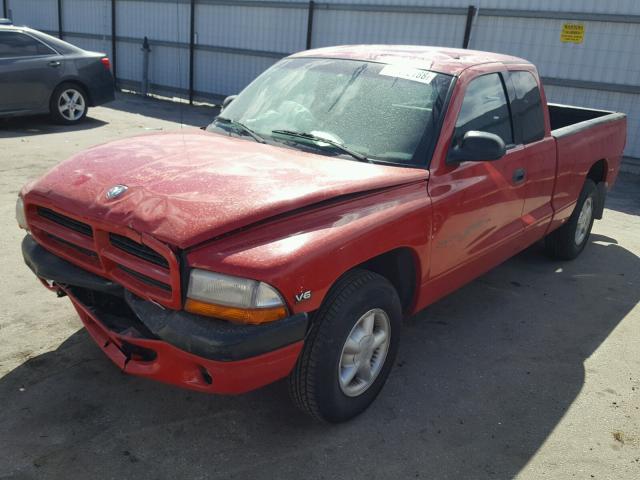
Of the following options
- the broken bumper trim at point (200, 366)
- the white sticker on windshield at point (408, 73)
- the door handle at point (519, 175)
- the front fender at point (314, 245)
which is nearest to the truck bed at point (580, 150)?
the door handle at point (519, 175)

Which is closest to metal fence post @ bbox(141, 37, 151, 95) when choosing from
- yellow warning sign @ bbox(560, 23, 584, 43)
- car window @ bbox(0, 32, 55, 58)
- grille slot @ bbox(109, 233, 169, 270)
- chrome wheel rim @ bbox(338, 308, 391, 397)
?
car window @ bbox(0, 32, 55, 58)

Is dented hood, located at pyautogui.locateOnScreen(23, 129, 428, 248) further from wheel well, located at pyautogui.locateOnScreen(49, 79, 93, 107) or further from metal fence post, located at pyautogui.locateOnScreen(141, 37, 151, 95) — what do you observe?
metal fence post, located at pyautogui.locateOnScreen(141, 37, 151, 95)

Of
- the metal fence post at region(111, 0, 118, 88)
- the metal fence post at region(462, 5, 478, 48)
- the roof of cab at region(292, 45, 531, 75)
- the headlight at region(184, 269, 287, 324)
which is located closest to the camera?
the headlight at region(184, 269, 287, 324)

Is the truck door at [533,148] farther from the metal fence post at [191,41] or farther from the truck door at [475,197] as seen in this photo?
the metal fence post at [191,41]

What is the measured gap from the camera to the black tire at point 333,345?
277 cm

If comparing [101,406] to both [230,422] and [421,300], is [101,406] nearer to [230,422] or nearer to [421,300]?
[230,422]

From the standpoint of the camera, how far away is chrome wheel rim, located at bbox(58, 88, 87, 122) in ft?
34.5

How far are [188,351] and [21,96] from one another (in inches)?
351

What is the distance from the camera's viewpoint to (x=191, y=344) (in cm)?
245

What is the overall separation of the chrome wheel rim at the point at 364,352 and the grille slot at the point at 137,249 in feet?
3.06

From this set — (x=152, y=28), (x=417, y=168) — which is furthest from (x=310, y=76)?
(x=152, y=28)

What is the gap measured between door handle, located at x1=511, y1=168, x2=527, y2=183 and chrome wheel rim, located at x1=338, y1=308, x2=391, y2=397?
1.55m

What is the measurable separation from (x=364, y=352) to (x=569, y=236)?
10.6 feet

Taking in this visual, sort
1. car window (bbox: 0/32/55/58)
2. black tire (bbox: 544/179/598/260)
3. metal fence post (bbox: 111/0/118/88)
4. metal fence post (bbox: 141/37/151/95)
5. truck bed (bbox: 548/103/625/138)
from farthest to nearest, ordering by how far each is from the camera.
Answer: metal fence post (bbox: 111/0/118/88) < metal fence post (bbox: 141/37/151/95) < car window (bbox: 0/32/55/58) < truck bed (bbox: 548/103/625/138) < black tire (bbox: 544/179/598/260)
